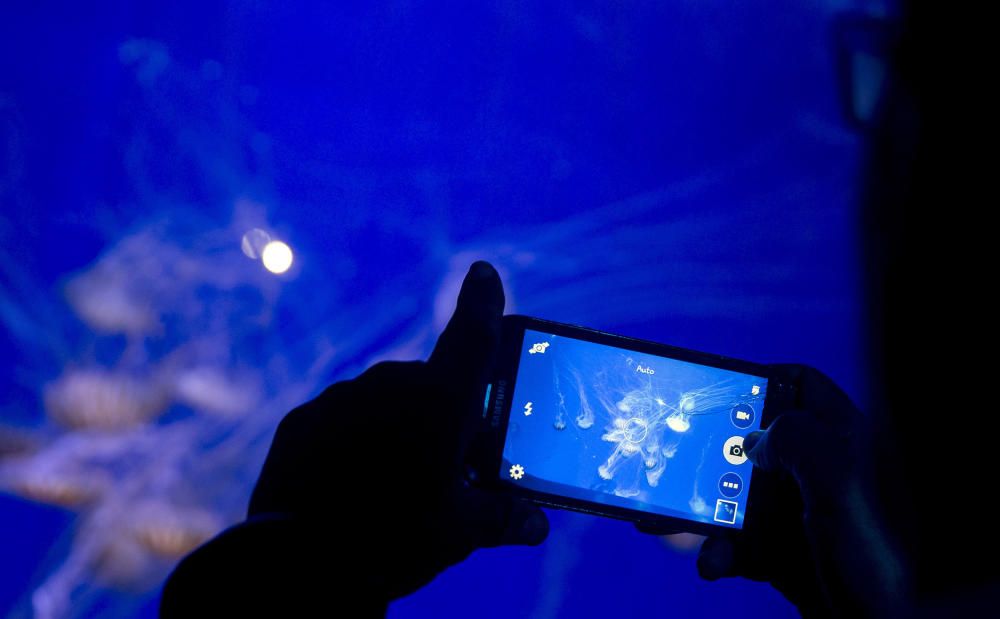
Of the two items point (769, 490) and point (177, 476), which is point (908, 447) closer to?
point (769, 490)

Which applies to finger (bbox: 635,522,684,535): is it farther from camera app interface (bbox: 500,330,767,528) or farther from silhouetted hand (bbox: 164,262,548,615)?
silhouetted hand (bbox: 164,262,548,615)

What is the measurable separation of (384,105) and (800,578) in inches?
41.6

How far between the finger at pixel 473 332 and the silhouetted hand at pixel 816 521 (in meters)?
0.40

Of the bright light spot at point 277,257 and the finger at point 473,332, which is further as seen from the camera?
the bright light spot at point 277,257

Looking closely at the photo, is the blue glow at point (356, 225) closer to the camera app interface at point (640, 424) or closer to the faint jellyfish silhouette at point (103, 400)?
the faint jellyfish silhouette at point (103, 400)

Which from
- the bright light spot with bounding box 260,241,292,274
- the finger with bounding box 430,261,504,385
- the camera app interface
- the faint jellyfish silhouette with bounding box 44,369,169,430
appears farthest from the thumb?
the faint jellyfish silhouette with bounding box 44,369,169,430

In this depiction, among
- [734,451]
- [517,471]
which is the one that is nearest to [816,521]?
[734,451]

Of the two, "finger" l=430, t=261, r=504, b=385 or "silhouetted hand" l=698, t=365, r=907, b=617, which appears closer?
"silhouetted hand" l=698, t=365, r=907, b=617

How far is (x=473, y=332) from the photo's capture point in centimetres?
86

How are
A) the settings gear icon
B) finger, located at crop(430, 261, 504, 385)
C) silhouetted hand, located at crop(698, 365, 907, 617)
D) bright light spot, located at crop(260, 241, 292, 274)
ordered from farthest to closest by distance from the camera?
1. bright light spot, located at crop(260, 241, 292, 274)
2. the settings gear icon
3. finger, located at crop(430, 261, 504, 385)
4. silhouetted hand, located at crop(698, 365, 907, 617)

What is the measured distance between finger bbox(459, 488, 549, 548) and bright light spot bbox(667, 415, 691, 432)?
0.25 metres

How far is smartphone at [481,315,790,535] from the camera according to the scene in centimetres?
94

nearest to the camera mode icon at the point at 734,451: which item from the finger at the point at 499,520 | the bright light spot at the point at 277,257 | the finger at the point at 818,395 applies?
the finger at the point at 818,395

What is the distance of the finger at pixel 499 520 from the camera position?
85 centimetres
